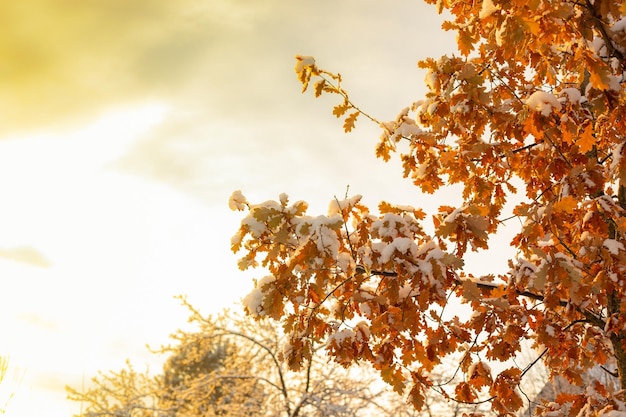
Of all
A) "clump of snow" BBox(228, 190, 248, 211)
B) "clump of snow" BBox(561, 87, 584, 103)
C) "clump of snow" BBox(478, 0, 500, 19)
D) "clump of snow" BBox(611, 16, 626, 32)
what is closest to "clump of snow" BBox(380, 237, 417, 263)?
"clump of snow" BBox(228, 190, 248, 211)

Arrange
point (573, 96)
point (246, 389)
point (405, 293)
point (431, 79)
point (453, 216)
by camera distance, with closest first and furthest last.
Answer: point (453, 216)
point (405, 293)
point (573, 96)
point (431, 79)
point (246, 389)

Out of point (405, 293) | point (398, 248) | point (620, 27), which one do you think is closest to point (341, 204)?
point (405, 293)

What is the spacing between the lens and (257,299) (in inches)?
145

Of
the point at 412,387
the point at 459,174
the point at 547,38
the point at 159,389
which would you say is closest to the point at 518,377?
the point at 412,387

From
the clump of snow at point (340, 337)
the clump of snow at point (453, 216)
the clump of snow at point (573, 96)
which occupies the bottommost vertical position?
the clump of snow at point (340, 337)

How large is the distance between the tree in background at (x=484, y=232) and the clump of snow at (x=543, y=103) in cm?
1

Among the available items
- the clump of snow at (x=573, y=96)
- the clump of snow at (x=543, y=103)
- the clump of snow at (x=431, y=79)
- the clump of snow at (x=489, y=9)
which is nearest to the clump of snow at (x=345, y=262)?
the clump of snow at (x=431, y=79)

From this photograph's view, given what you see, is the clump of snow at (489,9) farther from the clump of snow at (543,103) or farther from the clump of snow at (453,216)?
the clump of snow at (453,216)

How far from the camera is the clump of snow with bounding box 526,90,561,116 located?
3.91 meters

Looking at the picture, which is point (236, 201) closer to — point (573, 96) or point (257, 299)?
point (257, 299)

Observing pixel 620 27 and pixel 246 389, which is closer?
pixel 620 27

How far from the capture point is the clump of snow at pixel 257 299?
3680 millimetres

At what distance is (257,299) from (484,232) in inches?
60.6

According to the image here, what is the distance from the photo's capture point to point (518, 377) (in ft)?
14.6
